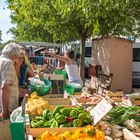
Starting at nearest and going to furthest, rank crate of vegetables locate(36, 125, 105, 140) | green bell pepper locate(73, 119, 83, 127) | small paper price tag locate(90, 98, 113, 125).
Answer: crate of vegetables locate(36, 125, 105, 140)
small paper price tag locate(90, 98, 113, 125)
green bell pepper locate(73, 119, 83, 127)

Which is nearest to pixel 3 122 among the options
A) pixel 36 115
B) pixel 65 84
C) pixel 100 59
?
pixel 36 115

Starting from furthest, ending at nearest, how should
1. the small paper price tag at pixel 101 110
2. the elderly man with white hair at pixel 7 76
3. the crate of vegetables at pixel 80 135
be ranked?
the elderly man with white hair at pixel 7 76 → the small paper price tag at pixel 101 110 → the crate of vegetables at pixel 80 135

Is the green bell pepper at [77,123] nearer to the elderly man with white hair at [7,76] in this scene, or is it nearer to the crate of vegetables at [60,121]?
the crate of vegetables at [60,121]

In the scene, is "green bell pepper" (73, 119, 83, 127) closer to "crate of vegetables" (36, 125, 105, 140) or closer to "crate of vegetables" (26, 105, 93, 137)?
"crate of vegetables" (26, 105, 93, 137)

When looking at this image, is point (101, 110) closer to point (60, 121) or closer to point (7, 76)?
point (60, 121)

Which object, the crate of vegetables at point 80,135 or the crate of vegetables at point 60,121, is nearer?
the crate of vegetables at point 80,135

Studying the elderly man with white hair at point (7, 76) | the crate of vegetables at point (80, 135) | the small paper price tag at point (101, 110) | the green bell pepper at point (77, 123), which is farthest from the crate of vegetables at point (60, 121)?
the elderly man with white hair at point (7, 76)

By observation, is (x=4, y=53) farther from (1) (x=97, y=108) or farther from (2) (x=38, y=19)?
(2) (x=38, y=19)

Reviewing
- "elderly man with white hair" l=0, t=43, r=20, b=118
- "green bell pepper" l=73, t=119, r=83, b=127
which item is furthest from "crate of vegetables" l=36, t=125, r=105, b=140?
"elderly man with white hair" l=0, t=43, r=20, b=118

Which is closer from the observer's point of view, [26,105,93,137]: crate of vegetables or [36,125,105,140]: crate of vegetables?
[36,125,105,140]: crate of vegetables

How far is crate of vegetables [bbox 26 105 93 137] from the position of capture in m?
5.29

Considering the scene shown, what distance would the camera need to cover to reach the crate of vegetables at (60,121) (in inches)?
208

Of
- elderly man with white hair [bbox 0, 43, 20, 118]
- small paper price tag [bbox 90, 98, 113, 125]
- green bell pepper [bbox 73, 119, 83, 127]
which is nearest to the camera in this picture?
small paper price tag [bbox 90, 98, 113, 125]

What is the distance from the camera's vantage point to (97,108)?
546cm
